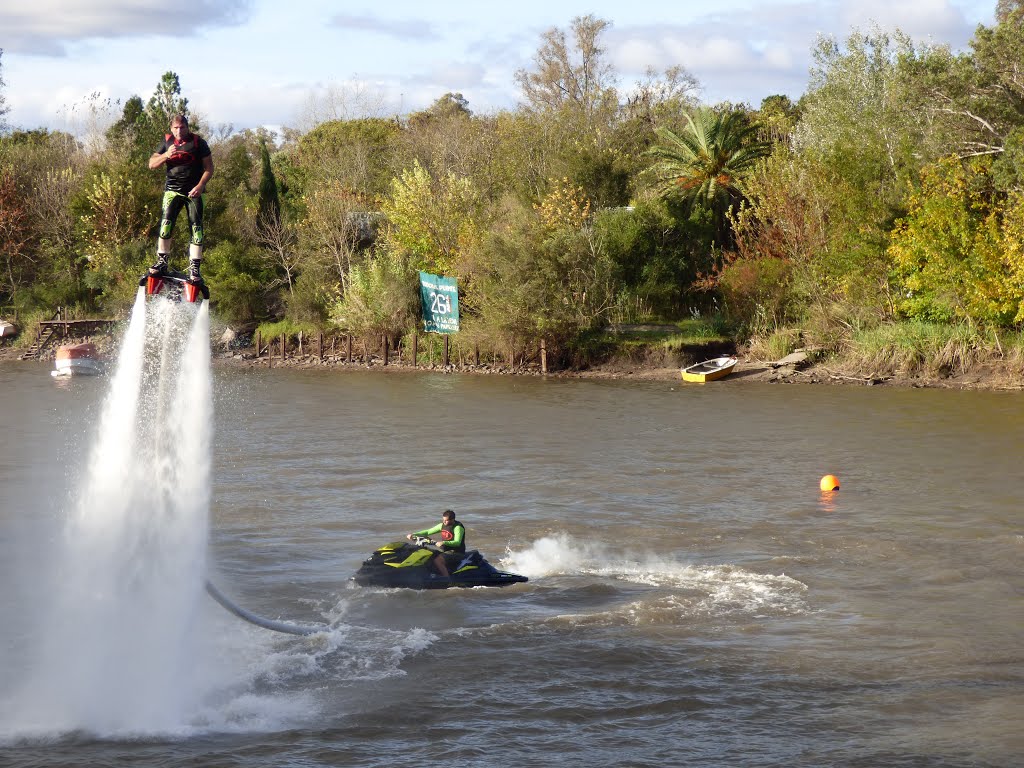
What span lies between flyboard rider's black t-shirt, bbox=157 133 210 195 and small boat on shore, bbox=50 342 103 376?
52.9 metres

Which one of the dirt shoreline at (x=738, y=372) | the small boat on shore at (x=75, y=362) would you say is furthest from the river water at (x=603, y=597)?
the small boat on shore at (x=75, y=362)

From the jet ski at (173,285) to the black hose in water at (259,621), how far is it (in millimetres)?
5196

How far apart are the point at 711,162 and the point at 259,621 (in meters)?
49.3

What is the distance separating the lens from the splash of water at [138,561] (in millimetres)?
16812

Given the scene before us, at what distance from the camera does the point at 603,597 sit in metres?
23.2

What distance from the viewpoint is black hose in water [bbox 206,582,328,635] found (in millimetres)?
17172

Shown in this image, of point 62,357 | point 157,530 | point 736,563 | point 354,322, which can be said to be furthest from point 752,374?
point 157,530

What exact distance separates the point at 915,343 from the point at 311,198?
4023 centimetres

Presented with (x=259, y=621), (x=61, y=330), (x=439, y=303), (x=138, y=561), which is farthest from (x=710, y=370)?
(x=61, y=330)

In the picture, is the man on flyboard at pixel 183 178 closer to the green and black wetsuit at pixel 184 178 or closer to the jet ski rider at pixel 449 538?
the green and black wetsuit at pixel 184 178

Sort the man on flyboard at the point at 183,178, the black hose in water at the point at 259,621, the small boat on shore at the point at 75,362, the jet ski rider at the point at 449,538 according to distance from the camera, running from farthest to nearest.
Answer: the small boat on shore at the point at 75,362 → the jet ski rider at the point at 449,538 → the black hose in water at the point at 259,621 → the man on flyboard at the point at 183,178

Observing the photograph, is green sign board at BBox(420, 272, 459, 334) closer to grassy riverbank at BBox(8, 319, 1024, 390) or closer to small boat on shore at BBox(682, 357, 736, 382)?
grassy riverbank at BBox(8, 319, 1024, 390)

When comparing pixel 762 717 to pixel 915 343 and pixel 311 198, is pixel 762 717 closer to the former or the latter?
pixel 915 343

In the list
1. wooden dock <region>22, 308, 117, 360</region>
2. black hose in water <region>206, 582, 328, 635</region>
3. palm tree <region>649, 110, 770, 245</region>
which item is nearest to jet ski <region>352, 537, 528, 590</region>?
black hose in water <region>206, 582, 328, 635</region>
